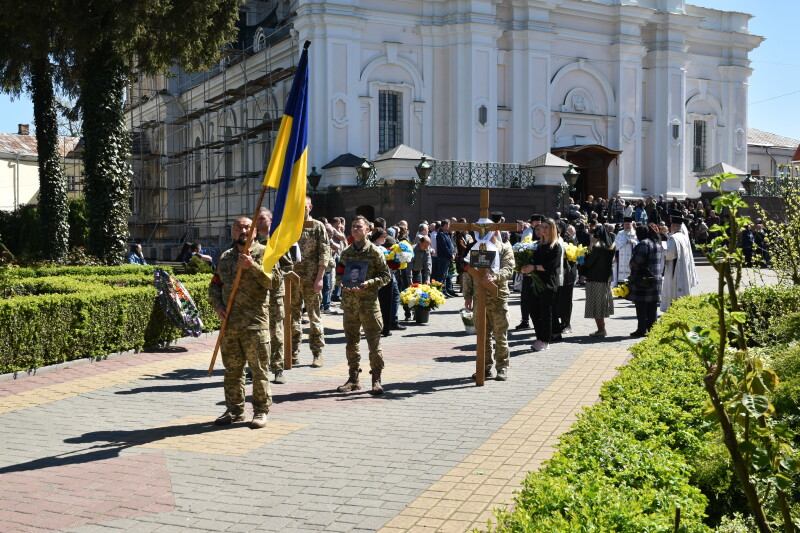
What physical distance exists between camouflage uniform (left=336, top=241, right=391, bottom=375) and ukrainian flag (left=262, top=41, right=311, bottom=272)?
133cm

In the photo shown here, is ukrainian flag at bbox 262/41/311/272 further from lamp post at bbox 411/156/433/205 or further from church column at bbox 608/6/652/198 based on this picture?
church column at bbox 608/6/652/198

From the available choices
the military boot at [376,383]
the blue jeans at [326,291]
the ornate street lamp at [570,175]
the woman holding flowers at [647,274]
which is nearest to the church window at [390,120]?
the ornate street lamp at [570,175]

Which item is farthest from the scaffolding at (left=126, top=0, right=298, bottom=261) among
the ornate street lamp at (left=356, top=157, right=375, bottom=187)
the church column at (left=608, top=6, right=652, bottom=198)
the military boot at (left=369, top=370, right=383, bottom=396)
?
the military boot at (left=369, top=370, right=383, bottom=396)

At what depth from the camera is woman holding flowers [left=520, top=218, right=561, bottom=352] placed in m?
13.6

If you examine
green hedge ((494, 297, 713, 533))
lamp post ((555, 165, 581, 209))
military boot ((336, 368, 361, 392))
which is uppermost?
lamp post ((555, 165, 581, 209))

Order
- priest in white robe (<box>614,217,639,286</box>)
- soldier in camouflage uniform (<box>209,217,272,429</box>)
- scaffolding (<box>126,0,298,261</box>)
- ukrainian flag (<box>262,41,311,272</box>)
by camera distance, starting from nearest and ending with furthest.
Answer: soldier in camouflage uniform (<box>209,217,272,429</box>)
ukrainian flag (<box>262,41,311,272</box>)
priest in white robe (<box>614,217,639,286</box>)
scaffolding (<box>126,0,298,261</box>)

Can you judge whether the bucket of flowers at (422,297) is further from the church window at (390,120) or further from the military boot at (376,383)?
the church window at (390,120)

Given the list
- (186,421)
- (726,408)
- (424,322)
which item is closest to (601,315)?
(424,322)

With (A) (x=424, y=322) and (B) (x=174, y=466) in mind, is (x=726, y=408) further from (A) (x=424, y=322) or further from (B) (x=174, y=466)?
(A) (x=424, y=322)

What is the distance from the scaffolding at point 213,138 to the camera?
3813 centimetres

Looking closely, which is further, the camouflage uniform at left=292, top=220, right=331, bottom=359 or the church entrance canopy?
the church entrance canopy

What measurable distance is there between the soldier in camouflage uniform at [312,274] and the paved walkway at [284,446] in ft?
1.79

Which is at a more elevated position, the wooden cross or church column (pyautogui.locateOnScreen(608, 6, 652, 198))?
church column (pyautogui.locateOnScreen(608, 6, 652, 198))

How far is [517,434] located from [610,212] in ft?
87.8
